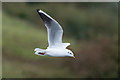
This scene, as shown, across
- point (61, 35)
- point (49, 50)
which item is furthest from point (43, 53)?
point (61, 35)

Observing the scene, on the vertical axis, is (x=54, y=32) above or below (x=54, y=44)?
above

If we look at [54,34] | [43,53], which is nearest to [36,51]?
[43,53]

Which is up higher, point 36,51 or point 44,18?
point 44,18

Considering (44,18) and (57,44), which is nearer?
(44,18)

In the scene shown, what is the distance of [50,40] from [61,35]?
0.11m

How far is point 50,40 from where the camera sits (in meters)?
2.46

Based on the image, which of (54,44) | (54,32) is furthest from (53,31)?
(54,44)

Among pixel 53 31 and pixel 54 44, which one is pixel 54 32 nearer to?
pixel 53 31

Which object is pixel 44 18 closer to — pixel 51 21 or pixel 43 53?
pixel 51 21

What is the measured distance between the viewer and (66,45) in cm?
250

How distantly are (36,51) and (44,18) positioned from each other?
1.12 ft

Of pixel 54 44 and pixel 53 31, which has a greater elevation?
pixel 53 31

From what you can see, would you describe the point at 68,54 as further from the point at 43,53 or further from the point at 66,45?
the point at 43,53

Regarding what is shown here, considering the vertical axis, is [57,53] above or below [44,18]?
below
